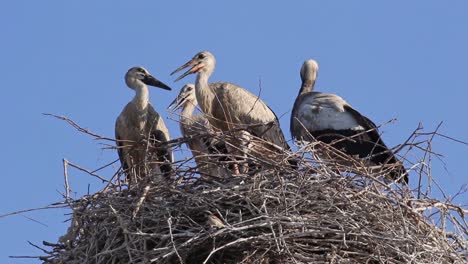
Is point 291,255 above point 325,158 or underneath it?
underneath

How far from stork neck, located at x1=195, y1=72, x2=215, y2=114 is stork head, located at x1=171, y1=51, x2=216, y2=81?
0.08 meters

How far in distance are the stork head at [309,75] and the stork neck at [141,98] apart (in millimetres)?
1459

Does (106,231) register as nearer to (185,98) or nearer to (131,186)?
(131,186)

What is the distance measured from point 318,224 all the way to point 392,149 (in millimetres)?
1172

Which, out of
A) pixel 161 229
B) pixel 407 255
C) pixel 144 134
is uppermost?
pixel 144 134

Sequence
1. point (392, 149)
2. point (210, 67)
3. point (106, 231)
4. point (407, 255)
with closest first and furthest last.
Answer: point (407, 255)
point (106, 231)
point (392, 149)
point (210, 67)

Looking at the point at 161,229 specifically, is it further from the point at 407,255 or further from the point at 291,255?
the point at 407,255

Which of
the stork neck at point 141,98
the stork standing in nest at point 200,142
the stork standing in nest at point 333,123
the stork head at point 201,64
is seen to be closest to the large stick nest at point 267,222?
the stork standing in nest at point 200,142

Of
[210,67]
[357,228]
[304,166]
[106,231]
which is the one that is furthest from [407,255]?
[210,67]

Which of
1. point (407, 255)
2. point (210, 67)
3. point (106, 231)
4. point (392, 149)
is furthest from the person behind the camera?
point (210, 67)

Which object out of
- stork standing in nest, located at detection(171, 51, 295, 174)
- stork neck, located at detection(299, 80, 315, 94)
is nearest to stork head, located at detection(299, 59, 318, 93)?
stork neck, located at detection(299, 80, 315, 94)

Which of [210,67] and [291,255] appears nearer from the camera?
[291,255]

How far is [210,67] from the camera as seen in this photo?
11.6 m

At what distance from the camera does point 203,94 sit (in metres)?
11.4
